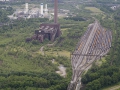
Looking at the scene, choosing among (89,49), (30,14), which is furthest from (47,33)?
(30,14)

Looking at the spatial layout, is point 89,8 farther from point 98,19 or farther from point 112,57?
point 112,57

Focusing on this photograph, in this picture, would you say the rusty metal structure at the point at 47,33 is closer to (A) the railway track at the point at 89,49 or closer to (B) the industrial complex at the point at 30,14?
(A) the railway track at the point at 89,49

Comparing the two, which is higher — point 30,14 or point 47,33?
point 47,33

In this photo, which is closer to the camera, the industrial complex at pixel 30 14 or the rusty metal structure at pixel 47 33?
the rusty metal structure at pixel 47 33

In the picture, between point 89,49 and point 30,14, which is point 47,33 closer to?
point 89,49

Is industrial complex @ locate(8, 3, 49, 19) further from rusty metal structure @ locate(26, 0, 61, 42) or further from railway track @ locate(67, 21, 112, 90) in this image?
railway track @ locate(67, 21, 112, 90)

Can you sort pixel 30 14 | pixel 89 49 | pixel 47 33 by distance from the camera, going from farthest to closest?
pixel 30 14
pixel 47 33
pixel 89 49

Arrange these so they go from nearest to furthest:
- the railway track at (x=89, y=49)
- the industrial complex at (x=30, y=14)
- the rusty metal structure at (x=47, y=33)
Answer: the railway track at (x=89, y=49), the rusty metal structure at (x=47, y=33), the industrial complex at (x=30, y=14)

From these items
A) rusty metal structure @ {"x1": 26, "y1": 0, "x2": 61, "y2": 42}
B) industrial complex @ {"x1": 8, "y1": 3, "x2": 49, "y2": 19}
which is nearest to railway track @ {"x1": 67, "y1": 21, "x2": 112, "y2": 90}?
rusty metal structure @ {"x1": 26, "y1": 0, "x2": 61, "y2": 42}

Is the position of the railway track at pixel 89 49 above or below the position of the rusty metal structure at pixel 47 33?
below

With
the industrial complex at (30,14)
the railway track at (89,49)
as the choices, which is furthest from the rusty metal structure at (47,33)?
the industrial complex at (30,14)

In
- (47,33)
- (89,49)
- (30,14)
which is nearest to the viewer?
(89,49)
